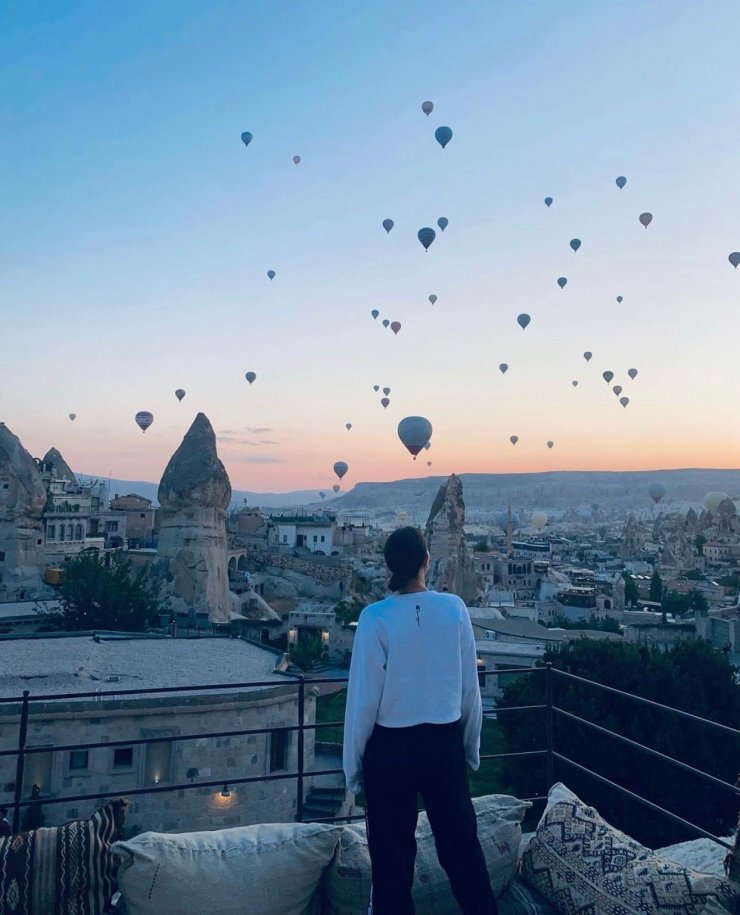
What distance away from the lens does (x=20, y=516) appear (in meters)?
35.7

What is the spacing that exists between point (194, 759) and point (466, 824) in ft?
44.6

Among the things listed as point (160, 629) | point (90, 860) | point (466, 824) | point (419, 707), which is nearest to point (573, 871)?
point (466, 824)

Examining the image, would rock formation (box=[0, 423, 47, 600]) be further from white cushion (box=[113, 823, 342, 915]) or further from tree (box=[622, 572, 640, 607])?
tree (box=[622, 572, 640, 607])

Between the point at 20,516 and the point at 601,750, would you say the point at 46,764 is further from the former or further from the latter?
the point at 20,516

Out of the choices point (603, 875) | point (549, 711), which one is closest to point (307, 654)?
point (549, 711)

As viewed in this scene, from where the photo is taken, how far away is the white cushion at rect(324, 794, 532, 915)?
3504 mm

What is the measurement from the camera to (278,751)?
16781 mm

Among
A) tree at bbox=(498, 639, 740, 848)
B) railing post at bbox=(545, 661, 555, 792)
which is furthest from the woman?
tree at bbox=(498, 639, 740, 848)

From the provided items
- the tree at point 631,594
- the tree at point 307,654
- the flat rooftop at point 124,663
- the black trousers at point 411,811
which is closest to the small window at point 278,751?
the flat rooftop at point 124,663

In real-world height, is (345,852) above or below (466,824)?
below

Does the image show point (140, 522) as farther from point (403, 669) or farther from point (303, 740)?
point (403, 669)

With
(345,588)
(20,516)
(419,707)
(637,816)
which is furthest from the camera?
(345,588)

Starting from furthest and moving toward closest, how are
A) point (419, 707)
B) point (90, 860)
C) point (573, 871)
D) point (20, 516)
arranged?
1. point (20, 516)
2. point (573, 871)
3. point (90, 860)
4. point (419, 707)

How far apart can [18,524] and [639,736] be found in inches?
1133
